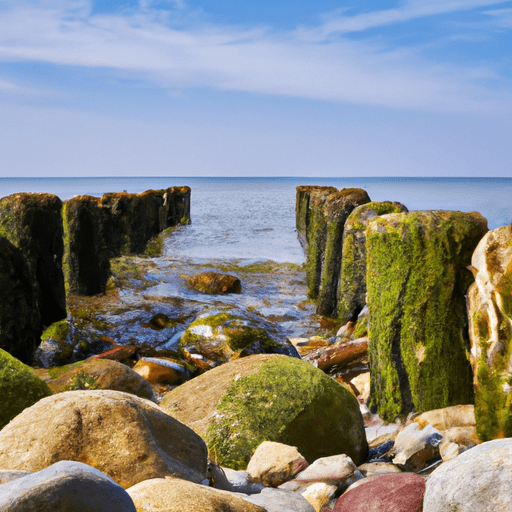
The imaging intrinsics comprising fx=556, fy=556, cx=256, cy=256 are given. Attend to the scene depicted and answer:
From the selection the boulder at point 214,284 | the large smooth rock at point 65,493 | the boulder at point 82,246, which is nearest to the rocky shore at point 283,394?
the large smooth rock at point 65,493

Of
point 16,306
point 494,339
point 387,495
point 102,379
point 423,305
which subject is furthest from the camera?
point 16,306

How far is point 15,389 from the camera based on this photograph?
3.98 meters

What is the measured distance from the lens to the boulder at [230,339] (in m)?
7.57

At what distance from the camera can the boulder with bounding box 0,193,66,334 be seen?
303 inches

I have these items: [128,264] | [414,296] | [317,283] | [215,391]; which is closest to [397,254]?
[414,296]

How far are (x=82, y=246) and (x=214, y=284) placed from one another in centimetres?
341

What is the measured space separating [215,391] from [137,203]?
13480 mm

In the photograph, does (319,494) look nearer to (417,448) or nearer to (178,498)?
(417,448)

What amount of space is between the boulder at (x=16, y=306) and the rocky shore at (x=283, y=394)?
0.02 meters

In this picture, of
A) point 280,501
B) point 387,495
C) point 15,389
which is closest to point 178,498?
point 280,501

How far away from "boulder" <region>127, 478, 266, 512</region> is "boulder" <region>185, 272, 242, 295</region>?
35.7 feet

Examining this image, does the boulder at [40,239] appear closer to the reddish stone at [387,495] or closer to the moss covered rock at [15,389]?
the moss covered rock at [15,389]

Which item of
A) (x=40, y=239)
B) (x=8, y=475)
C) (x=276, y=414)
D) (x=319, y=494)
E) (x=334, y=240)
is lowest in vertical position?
(x=319, y=494)

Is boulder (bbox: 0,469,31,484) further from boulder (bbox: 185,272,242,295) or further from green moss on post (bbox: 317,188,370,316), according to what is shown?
boulder (bbox: 185,272,242,295)
